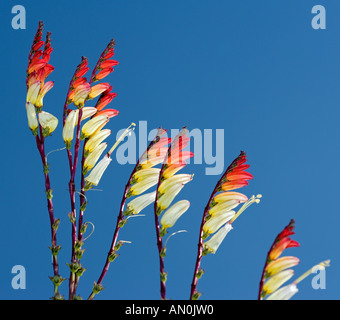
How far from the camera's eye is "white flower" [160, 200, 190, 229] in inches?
38.8

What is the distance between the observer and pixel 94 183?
1099mm

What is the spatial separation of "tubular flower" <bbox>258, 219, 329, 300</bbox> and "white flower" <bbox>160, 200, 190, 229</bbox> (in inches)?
7.1

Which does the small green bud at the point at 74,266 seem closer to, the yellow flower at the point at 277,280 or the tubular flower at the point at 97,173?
the tubular flower at the point at 97,173

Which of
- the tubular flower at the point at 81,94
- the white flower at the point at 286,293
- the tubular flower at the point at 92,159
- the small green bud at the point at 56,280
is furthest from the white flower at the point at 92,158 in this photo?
the white flower at the point at 286,293

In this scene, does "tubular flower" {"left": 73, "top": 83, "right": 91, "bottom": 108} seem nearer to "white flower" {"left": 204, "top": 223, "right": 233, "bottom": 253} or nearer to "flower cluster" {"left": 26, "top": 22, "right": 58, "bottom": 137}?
"flower cluster" {"left": 26, "top": 22, "right": 58, "bottom": 137}

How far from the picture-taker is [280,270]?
2.92 feet

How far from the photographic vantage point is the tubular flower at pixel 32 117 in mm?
1108

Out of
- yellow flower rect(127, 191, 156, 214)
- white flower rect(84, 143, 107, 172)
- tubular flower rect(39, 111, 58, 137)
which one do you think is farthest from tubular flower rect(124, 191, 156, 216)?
tubular flower rect(39, 111, 58, 137)

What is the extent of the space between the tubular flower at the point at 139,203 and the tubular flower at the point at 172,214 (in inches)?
3.0
